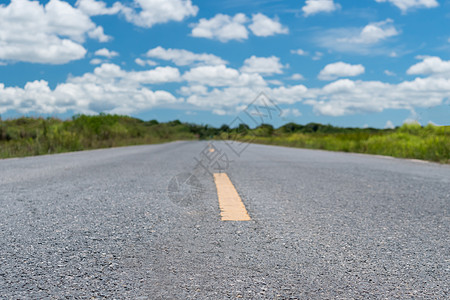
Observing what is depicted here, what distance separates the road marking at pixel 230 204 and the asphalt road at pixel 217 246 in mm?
71

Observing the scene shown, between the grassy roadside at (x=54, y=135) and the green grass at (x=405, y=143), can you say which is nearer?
the green grass at (x=405, y=143)

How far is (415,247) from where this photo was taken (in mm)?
2041

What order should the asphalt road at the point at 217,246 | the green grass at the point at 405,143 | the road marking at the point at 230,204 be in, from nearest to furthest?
the asphalt road at the point at 217,246 < the road marking at the point at 230,204 < the green grass at the point at 405,143

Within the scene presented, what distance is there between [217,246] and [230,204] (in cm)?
116

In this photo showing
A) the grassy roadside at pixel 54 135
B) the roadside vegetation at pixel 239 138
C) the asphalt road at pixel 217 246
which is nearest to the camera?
the asphalt road at pixel 217 246

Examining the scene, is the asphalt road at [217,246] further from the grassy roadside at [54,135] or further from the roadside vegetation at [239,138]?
the grassy roadside at [54,135]

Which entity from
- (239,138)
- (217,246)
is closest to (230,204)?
(217,246)

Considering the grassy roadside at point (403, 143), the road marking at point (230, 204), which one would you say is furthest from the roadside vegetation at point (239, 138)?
the road marking at point (230, 204)

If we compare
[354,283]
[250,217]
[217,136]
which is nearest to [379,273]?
[354,283]

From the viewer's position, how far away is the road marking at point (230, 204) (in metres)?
2.68

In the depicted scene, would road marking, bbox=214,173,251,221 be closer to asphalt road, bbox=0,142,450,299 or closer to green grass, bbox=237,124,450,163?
asphalt road, bbox=0,142,450,299

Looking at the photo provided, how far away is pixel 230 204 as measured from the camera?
316 centimetres

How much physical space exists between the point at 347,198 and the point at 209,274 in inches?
90.7

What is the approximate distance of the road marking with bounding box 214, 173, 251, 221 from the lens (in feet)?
8.80
